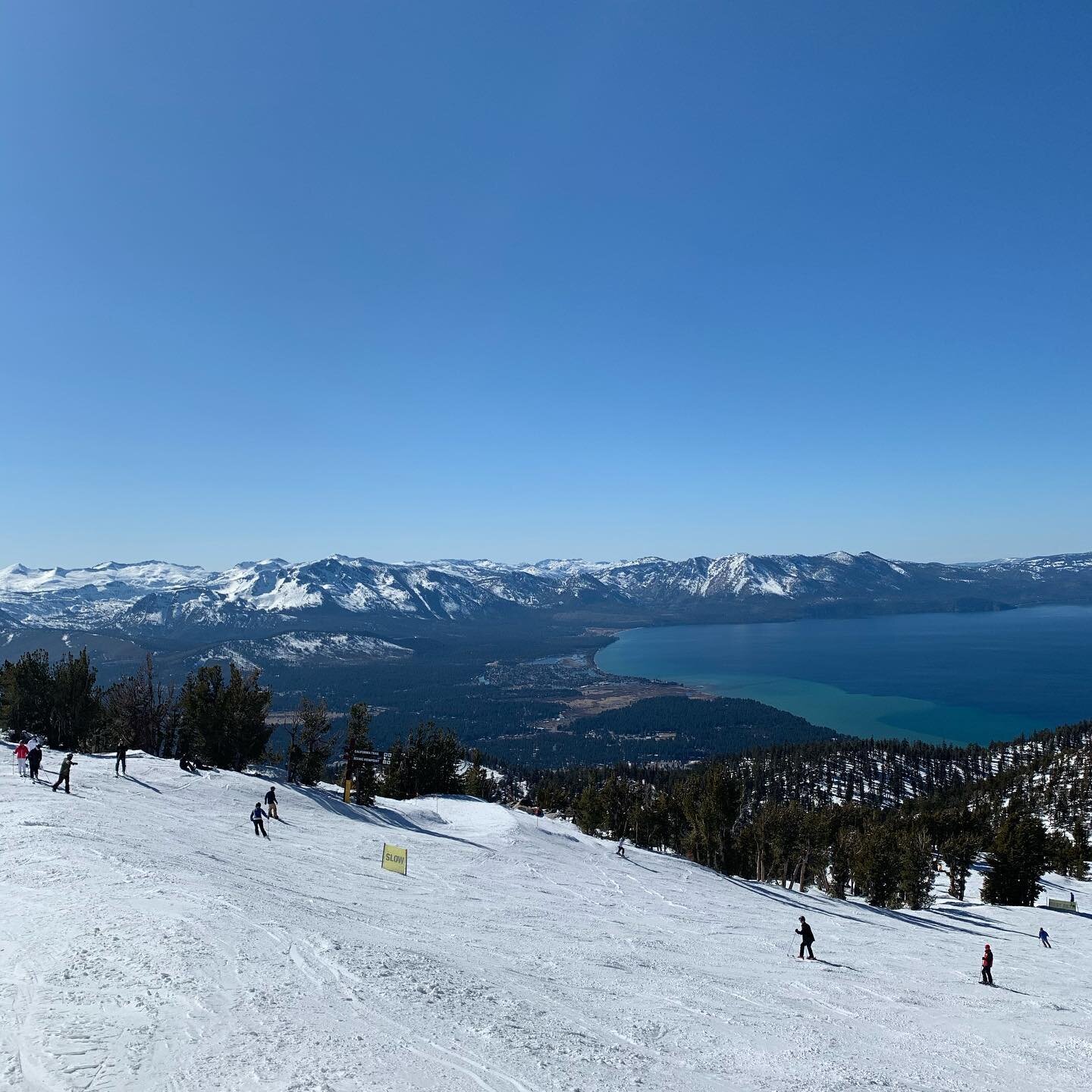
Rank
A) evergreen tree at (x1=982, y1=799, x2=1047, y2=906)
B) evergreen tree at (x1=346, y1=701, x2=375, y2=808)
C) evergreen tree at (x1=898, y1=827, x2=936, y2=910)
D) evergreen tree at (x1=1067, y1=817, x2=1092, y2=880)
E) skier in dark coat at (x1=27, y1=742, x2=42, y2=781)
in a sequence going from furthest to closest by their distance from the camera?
evergreen tree at (x1=1067, y1=817, x2=1092, y2=880) → evergreen tree at (x1=982, y1=799, x2=1047, y2=906) → evergreen tree at (x1=898, y1=827, x2=936, y2=910) → evergreen tree at (x1=346, y1=701, x2=375, y2=808) → skier in dark coat at (x1=27, y1=742, x2=42, y2=781)

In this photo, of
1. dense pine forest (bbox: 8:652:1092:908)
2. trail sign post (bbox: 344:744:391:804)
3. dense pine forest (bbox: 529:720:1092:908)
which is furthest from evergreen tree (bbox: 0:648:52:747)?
dense pine forest (bbox: 529:720:1092:908)

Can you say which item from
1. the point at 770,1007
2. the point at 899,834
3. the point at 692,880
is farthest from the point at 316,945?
the point at 899,834

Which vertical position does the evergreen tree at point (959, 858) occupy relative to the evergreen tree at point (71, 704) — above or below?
below

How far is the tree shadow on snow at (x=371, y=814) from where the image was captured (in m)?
46.4

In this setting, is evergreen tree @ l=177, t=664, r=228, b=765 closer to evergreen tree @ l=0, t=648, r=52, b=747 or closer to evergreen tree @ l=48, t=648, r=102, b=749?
evergreen tree @ l=48, t=648, r=102, b=749

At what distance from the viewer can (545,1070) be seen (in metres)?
13.4

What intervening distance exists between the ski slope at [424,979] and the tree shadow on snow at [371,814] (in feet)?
17.8

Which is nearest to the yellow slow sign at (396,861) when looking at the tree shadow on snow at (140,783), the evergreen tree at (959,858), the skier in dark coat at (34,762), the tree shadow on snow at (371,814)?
the tree shadow on snow at (371,814)

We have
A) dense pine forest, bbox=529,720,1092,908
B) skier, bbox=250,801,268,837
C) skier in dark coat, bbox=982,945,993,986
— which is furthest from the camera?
dense pine forest, bbox=529,720,1092,908

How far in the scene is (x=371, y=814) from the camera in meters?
49.7

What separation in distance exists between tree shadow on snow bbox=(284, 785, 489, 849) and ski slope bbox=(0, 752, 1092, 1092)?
17.8 feet

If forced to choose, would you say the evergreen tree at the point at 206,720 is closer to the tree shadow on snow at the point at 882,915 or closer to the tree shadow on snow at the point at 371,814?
the tree shadow on snow at the point at 371,814

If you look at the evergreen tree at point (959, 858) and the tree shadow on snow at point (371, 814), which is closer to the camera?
the tree shadow on snow at point (371, 814)

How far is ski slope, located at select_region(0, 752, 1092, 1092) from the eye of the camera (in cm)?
1234
